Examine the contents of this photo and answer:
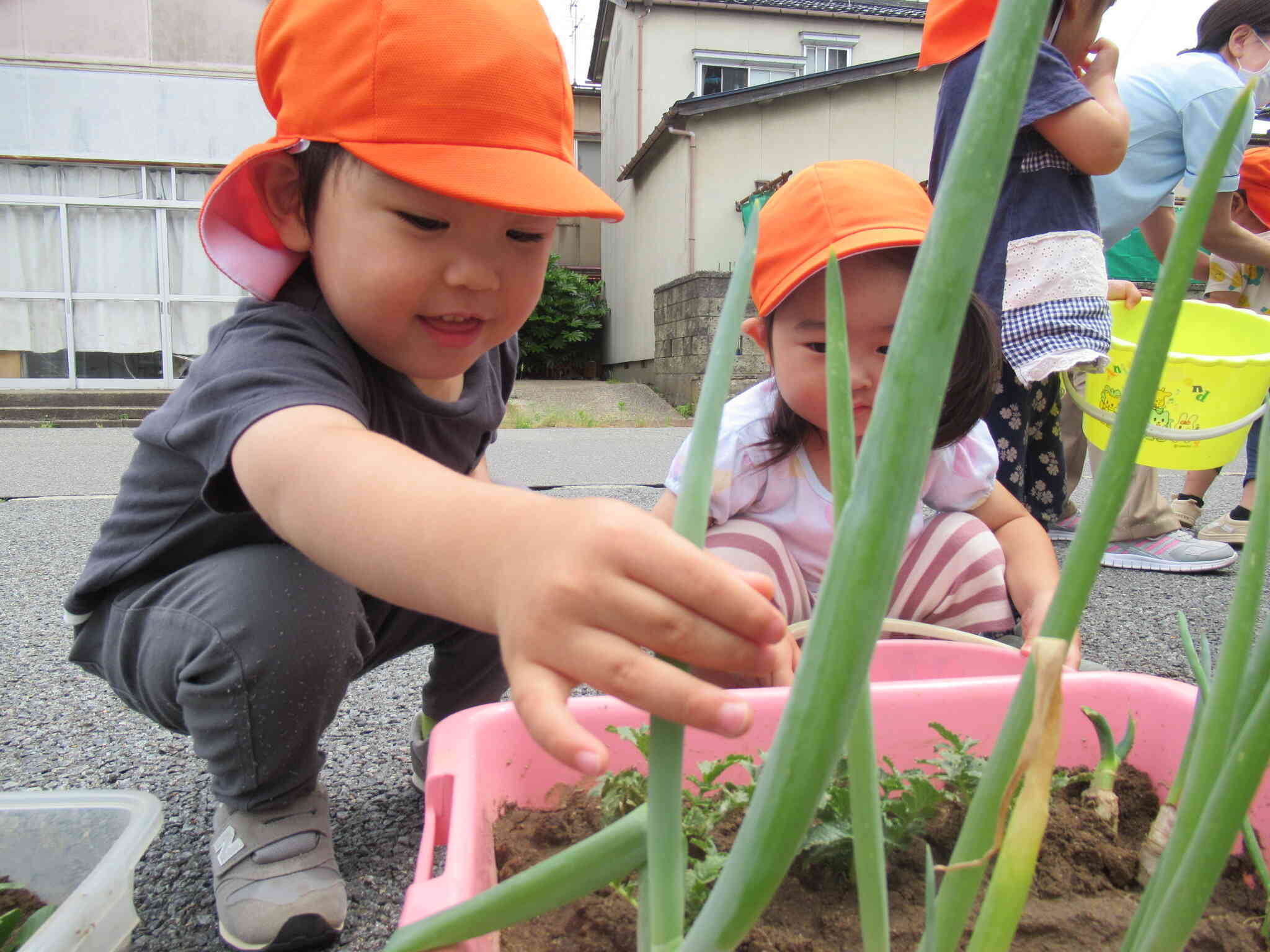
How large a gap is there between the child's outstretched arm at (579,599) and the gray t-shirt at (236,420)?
0.94ft

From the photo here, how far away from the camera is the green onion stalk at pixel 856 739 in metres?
0.32

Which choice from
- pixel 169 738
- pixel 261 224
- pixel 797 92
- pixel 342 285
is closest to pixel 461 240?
pixel 342 285

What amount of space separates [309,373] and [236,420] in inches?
3.4

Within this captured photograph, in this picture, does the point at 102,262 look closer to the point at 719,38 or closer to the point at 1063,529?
the point at 719,38

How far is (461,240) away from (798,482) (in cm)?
65

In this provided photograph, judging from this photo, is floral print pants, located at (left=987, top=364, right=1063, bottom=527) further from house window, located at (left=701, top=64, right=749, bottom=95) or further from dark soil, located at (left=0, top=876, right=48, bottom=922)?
house window, located at (left=701, top=64, right=749, bottom=95)

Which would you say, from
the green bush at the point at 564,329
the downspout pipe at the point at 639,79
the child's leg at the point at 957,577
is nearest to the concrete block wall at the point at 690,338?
the downspout pipe at the point at 639,79

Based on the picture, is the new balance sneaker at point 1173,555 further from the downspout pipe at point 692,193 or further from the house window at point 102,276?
the house window at point 102,276

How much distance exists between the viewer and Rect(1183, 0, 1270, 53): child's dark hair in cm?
181

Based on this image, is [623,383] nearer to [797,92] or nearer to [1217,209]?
[797,92]

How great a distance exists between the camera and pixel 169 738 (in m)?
1.19

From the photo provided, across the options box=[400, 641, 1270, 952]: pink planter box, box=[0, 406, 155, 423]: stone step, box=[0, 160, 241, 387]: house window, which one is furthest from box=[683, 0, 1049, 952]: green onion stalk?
box=[0, 160, 241, 387]: house window

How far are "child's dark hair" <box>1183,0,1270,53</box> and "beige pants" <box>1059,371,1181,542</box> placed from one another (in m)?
0.75

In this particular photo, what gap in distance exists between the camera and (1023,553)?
1.25 meters
